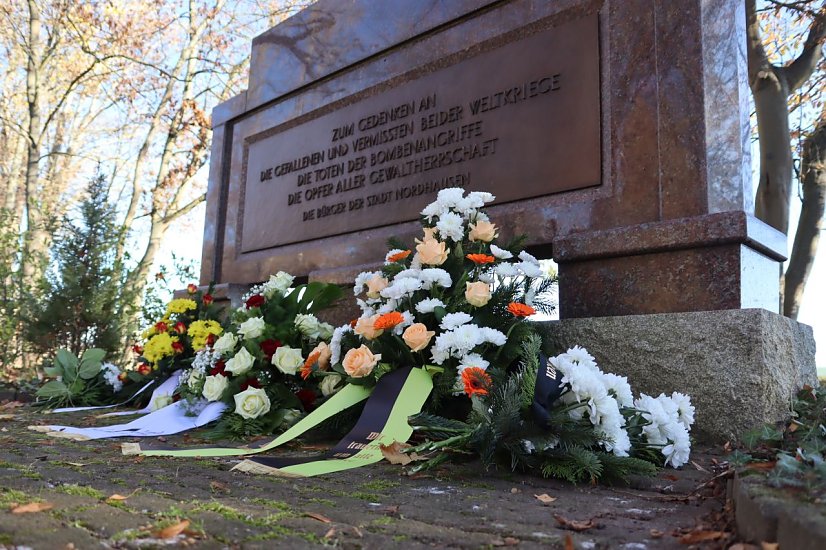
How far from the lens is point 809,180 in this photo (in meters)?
7.03

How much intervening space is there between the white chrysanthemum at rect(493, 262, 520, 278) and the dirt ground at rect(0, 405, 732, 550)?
1.09m

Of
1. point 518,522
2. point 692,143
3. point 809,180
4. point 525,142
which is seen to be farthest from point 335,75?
point 809,180

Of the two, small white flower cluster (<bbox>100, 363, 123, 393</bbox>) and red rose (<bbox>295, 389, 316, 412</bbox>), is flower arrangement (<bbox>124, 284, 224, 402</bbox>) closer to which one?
small white flower cluster (<bbox>100, 363, 123, 393</bbox>)

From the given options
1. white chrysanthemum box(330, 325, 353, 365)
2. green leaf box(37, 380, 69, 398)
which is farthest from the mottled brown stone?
green leaf box(37, 380, 69, 398)

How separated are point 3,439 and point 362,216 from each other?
110 inches

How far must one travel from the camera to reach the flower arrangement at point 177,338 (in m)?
4.89

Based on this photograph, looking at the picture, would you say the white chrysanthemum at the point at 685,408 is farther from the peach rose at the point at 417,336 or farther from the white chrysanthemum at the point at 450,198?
the white chrysanthemum at the point at 450,198

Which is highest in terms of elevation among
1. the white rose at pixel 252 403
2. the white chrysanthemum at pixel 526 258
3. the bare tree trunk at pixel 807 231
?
the bare tree trunk at pixel 807 231

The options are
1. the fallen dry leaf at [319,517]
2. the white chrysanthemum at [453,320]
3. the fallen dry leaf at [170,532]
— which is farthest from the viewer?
the white chrysanthemum at [453,320]

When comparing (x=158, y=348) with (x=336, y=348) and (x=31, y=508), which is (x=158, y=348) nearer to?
(x=336, y=348)

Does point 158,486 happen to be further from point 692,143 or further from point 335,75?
point 335,75

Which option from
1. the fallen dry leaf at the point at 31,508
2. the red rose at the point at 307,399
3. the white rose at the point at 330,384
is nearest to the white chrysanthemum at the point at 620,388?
the white rose at the point at 330,384

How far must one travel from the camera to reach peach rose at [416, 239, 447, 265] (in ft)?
10.9

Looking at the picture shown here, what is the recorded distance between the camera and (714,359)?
2924 mm
